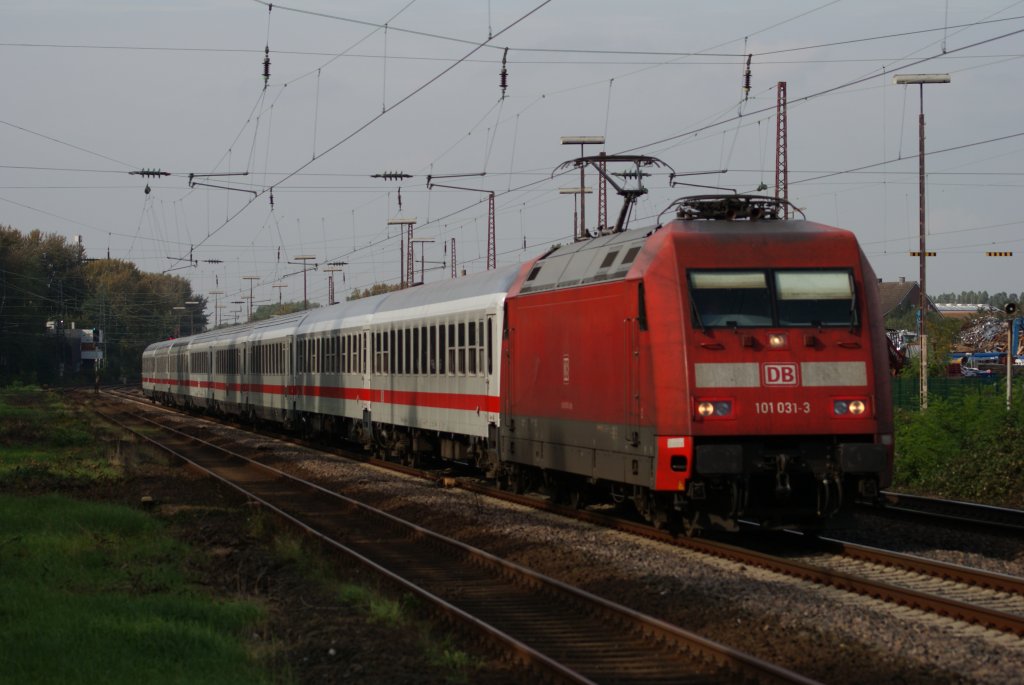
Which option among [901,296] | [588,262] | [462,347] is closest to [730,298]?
[588,262]

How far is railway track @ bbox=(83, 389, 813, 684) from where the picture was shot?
9.03 meters

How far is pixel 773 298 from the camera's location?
13789mm

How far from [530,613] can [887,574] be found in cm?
381

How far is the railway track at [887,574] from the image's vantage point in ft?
35.1

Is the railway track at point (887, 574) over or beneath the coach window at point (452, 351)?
beneath

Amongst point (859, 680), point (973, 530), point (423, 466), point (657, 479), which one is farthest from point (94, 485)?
point (859, 680)

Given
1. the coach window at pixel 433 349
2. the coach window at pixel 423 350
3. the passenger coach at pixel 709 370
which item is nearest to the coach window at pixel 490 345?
the passenger coach at pixel 709 370

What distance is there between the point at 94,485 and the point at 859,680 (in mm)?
18175

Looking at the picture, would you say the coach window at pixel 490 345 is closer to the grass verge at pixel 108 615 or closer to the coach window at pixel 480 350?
the coach window at pixel 480 350

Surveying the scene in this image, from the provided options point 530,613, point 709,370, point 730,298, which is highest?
point 730,298

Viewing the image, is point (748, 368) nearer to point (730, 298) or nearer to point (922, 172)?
point (730, 298)

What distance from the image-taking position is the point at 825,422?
44.1 ft

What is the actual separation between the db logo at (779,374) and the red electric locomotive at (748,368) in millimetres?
13

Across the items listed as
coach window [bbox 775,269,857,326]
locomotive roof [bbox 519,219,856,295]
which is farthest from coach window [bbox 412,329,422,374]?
coach window [bbox 775,269,857,326]
